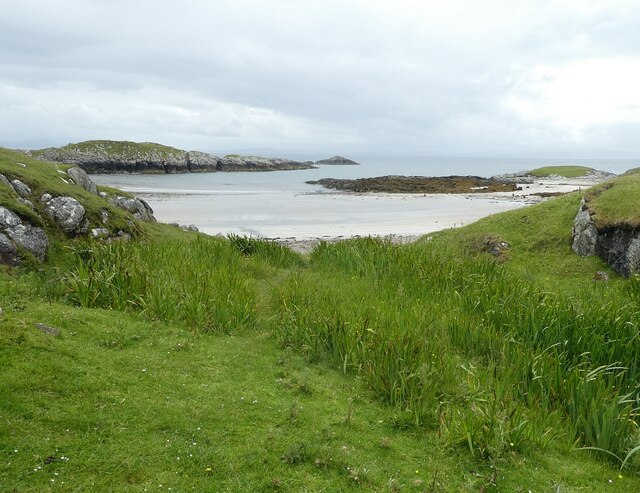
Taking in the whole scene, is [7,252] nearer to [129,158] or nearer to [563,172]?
[129,158]

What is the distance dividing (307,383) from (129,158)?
3734 inches

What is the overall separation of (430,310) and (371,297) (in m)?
1.34

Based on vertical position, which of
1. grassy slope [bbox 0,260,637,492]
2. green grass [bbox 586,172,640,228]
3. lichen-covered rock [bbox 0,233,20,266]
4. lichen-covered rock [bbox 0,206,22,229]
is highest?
green grass [bbox 586,172,640,228]

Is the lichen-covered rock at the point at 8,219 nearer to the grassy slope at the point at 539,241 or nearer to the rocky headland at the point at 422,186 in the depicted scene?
the grassy slope at the point at 539,241

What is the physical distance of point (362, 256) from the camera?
1382cm

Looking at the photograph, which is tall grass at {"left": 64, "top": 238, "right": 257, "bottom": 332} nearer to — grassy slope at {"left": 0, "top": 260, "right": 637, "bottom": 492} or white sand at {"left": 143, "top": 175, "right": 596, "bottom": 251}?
grassy slope at {"left": 0, "top": 260, "right": 637, "bottom": 492}

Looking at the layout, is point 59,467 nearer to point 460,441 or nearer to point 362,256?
point 460,441

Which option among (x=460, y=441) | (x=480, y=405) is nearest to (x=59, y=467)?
(x=460, y=441)

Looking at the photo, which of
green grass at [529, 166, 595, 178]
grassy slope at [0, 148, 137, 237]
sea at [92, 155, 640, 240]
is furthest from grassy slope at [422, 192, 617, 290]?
green grass at [529, 166, 595, 178]

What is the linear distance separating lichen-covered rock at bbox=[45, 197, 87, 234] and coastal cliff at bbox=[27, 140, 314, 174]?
3109 inches

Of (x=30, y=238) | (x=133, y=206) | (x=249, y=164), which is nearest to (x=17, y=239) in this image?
(x=30, y=238)

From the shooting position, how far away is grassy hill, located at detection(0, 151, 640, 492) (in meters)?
5.07

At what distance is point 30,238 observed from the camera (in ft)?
37.7

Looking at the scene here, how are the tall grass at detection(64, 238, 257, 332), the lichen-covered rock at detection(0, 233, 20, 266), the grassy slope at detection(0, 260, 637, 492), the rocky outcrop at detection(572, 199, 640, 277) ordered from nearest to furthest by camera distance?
the grassy slope at detection(0, 260, 637, 492) → the tall grass at detection(64, 238, 257, 332) → the lichen-covered rock at detection(0, 233, 20, 266) → the rocky outcrop at detection(572, 199, 640, 277)
